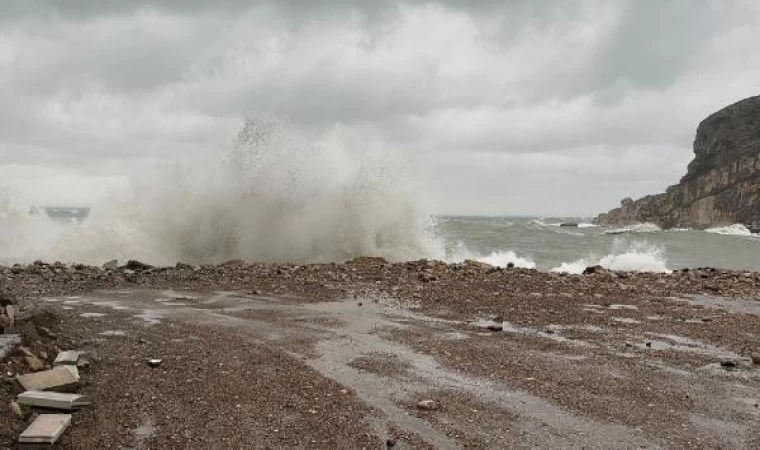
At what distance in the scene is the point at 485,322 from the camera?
10094 millimetres

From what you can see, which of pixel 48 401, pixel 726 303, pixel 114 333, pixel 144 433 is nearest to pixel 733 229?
pixel 726 303

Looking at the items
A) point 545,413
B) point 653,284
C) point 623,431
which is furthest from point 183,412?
point 653,284

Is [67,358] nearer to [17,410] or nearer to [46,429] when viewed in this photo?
[17,410]

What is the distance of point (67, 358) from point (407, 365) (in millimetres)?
3812

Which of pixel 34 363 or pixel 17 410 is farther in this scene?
pixel 34 363

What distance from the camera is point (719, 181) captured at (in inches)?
3652

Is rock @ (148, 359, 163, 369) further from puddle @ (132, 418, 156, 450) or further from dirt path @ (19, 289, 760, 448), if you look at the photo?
puddle @ (132, 418, 156, 450)

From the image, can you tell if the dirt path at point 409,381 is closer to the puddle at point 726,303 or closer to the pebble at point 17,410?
the pebble at point 17,410

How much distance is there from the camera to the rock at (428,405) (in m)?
5.65

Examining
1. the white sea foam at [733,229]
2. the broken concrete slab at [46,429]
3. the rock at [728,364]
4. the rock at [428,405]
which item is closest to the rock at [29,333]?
the broken concrete slab at [46,429]

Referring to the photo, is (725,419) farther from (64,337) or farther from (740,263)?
(740,263)

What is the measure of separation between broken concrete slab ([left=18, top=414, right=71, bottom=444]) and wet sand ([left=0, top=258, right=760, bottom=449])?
0.10 metres

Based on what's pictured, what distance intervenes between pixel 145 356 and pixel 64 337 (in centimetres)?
150

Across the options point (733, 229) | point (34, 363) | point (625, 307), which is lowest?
point (625, 307)
